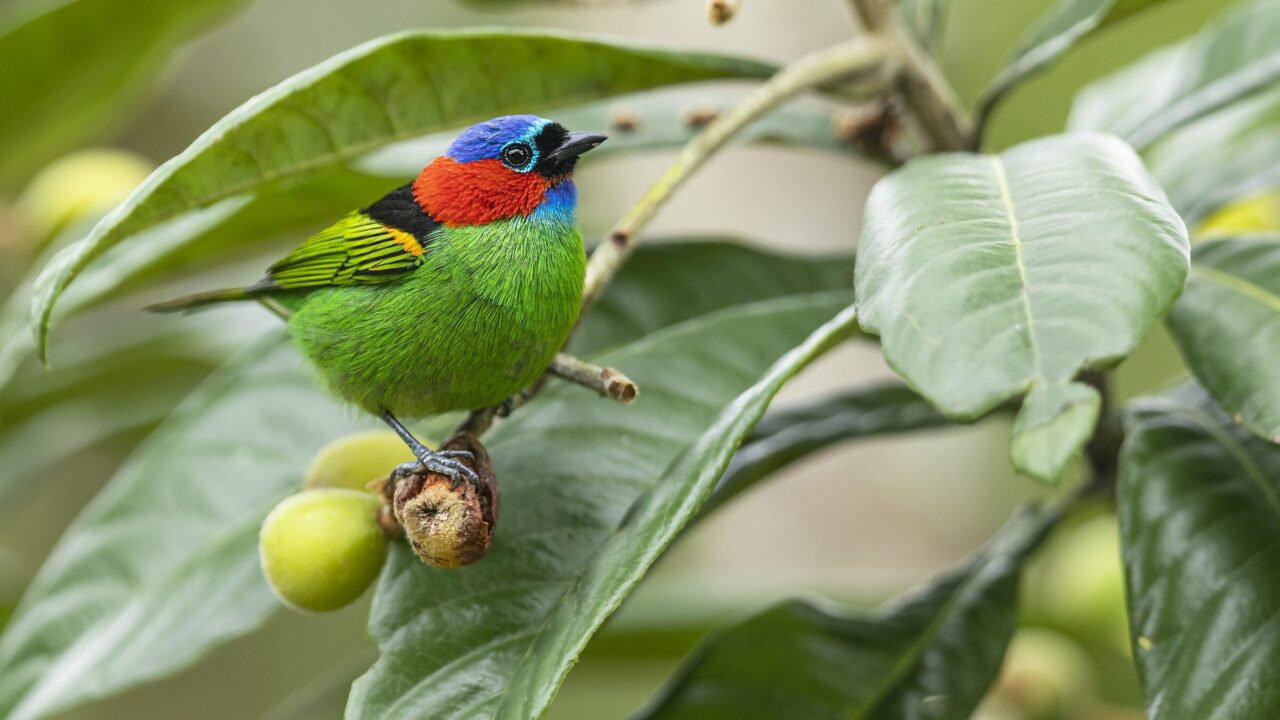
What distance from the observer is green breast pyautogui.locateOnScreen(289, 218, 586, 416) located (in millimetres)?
1547

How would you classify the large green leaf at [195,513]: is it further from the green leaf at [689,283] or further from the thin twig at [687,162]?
the thin twig at [687,162]

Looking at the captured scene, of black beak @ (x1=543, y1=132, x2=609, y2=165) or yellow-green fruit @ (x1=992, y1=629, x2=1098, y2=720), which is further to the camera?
yellow-green fruit @ (x1=992, y1=629, x2=1098, y2=720)

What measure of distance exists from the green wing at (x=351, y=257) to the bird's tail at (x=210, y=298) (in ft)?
0.17

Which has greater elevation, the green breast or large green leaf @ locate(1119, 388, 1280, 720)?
the green breast

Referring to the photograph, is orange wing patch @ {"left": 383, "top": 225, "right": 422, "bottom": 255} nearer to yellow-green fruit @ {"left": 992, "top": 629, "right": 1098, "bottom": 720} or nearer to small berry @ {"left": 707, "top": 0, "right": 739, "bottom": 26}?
small berry @ {"left": 707, "top": 0, "right": 739, "bottom": 26}

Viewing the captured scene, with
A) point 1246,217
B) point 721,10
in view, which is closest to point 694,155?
point 721,10

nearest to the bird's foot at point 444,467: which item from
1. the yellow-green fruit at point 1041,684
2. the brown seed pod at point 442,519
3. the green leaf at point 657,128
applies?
the brown seed pod at point 442,519

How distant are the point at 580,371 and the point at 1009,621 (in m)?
0.90

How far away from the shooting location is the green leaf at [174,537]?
1812 millimetres

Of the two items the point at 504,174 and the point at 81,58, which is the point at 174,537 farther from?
the point at 81,58

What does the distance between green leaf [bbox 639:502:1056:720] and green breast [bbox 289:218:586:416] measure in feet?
1.78

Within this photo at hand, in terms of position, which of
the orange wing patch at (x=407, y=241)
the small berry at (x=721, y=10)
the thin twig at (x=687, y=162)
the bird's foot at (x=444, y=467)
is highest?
the small berry at (x=721, y=10)

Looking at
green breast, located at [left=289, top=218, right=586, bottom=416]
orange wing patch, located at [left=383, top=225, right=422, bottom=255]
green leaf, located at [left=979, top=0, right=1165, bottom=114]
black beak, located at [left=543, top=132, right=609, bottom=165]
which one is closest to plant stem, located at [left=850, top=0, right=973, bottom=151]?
green leaf, located at [left=979, top=0, right=1165, bottom=114]

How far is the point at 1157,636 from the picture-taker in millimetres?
1389
